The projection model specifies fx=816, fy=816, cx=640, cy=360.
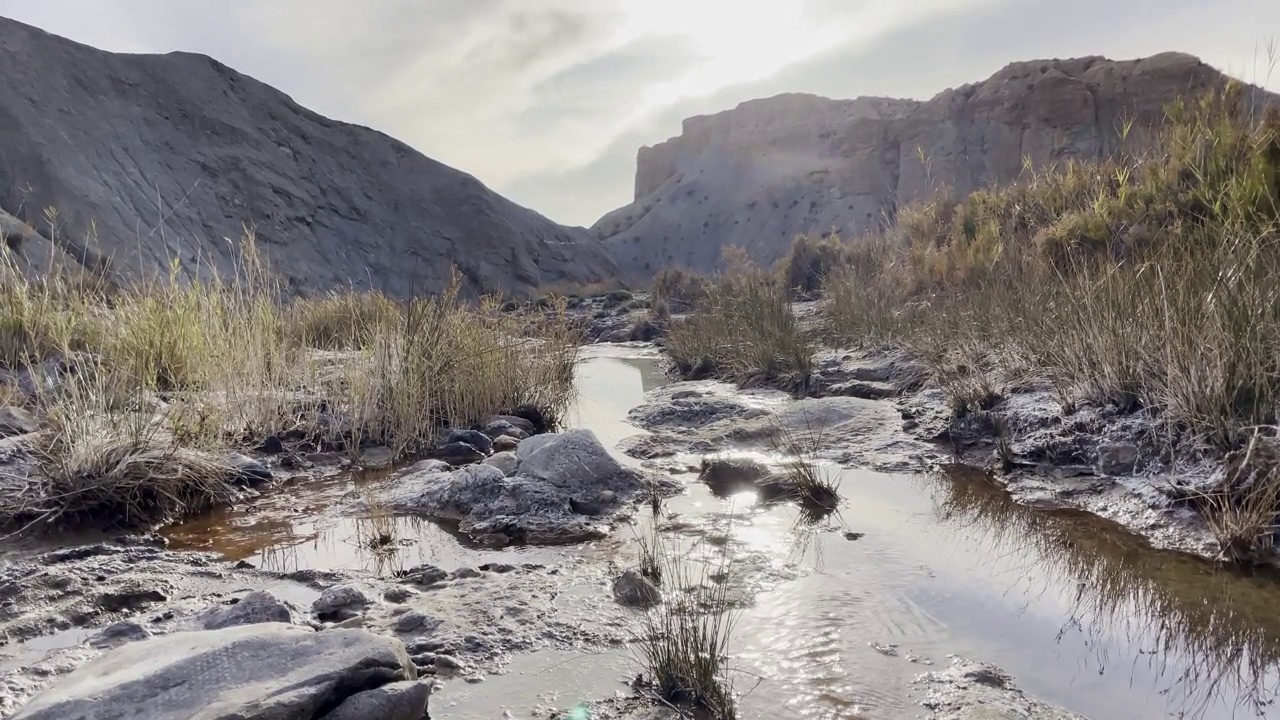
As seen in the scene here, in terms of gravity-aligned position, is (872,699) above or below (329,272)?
below

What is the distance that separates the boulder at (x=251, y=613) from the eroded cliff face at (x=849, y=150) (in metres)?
25.6

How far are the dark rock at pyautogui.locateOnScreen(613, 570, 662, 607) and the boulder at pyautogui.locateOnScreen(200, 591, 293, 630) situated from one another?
1.00 metres

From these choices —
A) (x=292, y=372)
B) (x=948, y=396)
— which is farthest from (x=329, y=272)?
(x=948, y=396)

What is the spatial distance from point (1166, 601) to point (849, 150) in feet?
156

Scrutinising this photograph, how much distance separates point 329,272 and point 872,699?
28.4 meters

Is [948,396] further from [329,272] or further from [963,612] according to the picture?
[329,272]

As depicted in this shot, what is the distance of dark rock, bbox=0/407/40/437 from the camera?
4.14 meters

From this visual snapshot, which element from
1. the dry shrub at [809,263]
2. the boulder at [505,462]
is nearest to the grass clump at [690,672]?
the boulder at [505,462]

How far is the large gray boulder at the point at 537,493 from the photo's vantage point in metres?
3.57

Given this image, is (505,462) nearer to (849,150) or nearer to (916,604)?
(916,604)

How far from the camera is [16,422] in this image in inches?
166

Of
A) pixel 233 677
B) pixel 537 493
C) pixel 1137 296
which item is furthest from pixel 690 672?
pixel 1137 296

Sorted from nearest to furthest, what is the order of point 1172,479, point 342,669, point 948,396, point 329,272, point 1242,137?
1. point 342,669
2. point 1172,479
3. point 948,396
4. point 1242,137
5. point 329,272

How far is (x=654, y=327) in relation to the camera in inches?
561
